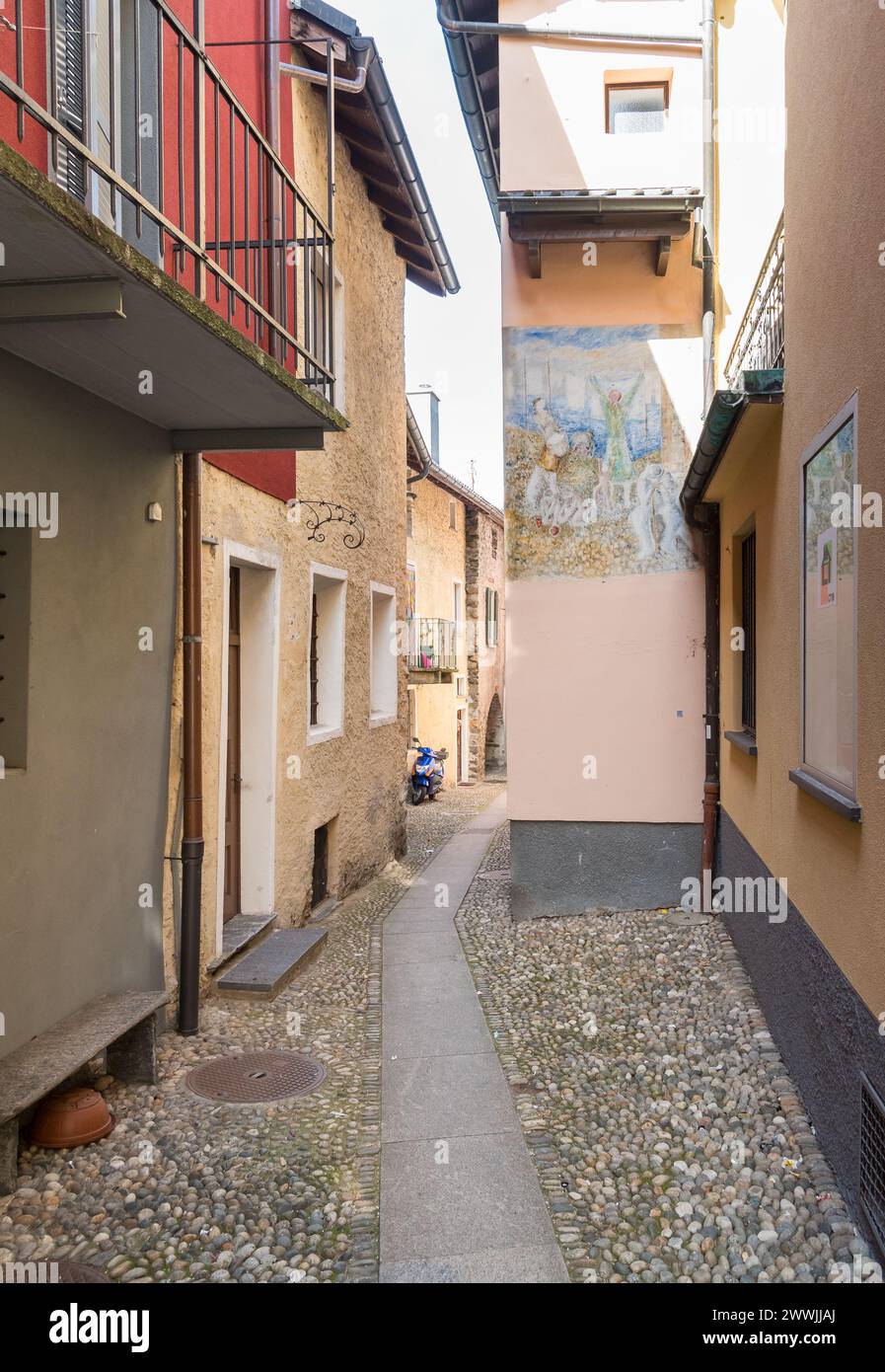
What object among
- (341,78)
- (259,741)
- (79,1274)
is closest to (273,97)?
(341,78)

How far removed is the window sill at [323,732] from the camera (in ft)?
29.2

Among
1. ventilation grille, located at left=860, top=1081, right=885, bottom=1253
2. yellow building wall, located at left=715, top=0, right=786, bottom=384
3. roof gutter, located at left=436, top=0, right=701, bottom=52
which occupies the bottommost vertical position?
ventilation grille, located at left=860, top=1081, right=885, bottom=1253

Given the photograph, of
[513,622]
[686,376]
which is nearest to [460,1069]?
[513,622]

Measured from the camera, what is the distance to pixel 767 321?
20.6ft

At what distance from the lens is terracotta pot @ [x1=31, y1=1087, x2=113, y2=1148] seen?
4.27 meters

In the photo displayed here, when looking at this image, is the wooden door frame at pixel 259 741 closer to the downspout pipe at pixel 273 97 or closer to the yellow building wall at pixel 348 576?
the yellow building wall at pixel 348 576

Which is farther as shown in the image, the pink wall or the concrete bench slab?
the pink wall

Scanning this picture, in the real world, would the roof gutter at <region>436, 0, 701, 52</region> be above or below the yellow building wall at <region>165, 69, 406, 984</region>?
above

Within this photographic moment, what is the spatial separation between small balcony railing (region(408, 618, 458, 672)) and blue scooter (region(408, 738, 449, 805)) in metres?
1.79

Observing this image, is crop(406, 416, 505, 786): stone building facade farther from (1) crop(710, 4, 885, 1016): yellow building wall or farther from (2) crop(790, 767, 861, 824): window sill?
(2) crop(790, 767, 861, 824): window sill

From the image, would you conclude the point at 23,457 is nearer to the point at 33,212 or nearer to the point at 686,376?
the point at 33,212

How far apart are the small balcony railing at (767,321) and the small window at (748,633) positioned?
1.23 meters

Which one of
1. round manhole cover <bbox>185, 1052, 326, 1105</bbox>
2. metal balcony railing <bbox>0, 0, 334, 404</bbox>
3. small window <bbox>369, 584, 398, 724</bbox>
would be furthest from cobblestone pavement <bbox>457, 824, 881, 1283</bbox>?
small window <bbox>369, 584, 398, 724</bbox>

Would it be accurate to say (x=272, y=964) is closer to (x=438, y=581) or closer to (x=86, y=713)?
(x=86, y=713)
